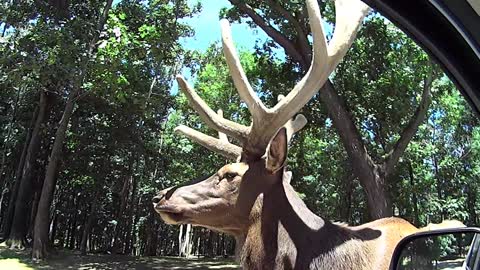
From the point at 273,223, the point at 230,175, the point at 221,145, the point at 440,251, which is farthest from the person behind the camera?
the point at 221,145

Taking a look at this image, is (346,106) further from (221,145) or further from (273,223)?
(273,223)

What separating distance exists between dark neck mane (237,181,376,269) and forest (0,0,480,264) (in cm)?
425

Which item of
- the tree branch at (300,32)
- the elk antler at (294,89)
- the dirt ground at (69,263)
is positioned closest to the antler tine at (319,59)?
the elk antler at (294,89)

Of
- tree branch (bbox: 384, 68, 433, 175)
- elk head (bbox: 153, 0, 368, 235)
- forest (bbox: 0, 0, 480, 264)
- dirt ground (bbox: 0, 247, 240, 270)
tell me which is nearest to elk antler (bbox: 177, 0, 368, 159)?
elk head (bbox: 153, 0, 368, 235)

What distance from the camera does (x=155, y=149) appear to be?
65.8ft

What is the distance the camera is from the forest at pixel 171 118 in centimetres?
1202

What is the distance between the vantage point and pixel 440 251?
1.75 meters

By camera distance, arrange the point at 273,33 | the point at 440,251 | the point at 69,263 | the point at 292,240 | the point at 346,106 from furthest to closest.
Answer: the point at 69,263 → the point at 273,33 → the point at 346,106 → the point at 292,240 → the point at 440,251

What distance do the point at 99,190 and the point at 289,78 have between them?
11573mm

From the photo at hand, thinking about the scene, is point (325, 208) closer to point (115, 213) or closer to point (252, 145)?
point (115, 213)

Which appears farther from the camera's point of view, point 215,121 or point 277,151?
point 215,121

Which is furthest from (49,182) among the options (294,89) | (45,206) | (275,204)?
(275,204)

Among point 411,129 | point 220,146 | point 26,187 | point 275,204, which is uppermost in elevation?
point 411,129

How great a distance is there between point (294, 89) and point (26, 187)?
15.9m
